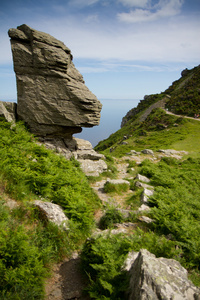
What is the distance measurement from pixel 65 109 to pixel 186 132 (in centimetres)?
3545

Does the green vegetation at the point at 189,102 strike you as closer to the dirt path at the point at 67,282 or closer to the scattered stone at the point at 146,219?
the scattered stone at the point at 146,219

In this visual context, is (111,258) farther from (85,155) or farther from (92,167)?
(85,155)

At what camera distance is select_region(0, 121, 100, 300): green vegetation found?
4734 mm

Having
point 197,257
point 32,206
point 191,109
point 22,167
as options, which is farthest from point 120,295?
point 191,109

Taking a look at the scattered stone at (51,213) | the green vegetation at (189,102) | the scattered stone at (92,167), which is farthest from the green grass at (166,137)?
the scattered stone at (51,213)

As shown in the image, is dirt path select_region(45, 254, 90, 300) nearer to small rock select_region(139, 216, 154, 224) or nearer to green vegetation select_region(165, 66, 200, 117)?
small rock select_region(139, 216, 154, 224)

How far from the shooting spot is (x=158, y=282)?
13.3 feet

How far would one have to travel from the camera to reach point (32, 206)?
7137 millimetres

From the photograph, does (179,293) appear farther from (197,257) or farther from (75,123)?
(75,123)

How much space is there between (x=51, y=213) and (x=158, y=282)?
14.5ft

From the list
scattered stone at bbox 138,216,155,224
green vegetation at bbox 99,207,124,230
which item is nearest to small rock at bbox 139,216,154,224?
scattered stone at bbox 138,216,155,224

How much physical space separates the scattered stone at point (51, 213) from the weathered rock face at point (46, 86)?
1050 cm

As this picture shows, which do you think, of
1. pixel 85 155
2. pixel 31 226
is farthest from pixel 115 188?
pixel 31 226

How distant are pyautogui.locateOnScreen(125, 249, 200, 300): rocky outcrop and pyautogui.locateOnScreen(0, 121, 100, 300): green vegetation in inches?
101
